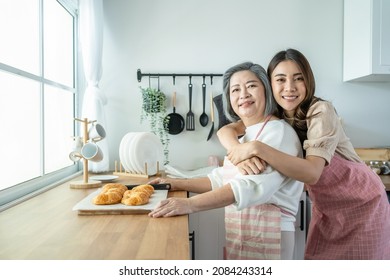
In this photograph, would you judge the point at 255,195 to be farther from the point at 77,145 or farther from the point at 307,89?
the point at 77,145

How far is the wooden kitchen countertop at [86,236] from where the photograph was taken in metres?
0.58

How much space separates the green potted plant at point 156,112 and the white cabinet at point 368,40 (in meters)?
1.03

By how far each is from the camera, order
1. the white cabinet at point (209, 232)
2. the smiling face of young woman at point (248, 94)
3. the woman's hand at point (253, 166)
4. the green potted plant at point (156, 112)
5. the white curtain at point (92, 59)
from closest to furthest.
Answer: the woman's hand at point (253, 166), the smiling face of young woman at point (248, 94), the white cabinet at point (209, 232), the white curtain at point (92, 59), the green potted plant at point (156, 112)

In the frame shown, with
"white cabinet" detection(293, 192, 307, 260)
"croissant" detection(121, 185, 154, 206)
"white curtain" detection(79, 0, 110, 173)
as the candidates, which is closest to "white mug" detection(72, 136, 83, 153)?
"white curtain" detection(79, 0, 110, 173)

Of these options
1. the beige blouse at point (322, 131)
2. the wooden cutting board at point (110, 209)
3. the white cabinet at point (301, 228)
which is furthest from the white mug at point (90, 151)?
the white cabinet at point (301, 228)

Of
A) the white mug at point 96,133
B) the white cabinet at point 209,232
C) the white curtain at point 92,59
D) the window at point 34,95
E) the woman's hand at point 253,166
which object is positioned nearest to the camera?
the woman's hand at point 253,166

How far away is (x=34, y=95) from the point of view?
1.28 meters

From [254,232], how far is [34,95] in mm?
992

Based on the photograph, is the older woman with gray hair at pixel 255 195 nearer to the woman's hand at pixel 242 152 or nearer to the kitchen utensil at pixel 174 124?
the woman's hand at pixel 242 152

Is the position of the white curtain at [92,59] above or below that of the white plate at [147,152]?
above

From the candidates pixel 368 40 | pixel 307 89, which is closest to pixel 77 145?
pixel 307 89

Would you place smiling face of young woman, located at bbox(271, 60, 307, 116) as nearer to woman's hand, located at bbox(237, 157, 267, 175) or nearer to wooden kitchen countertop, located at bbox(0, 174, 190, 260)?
woman's hand, located at bbox(237, 157, 267, 175)

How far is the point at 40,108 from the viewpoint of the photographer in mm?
1296

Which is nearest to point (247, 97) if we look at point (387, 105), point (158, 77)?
point (158, 77)
